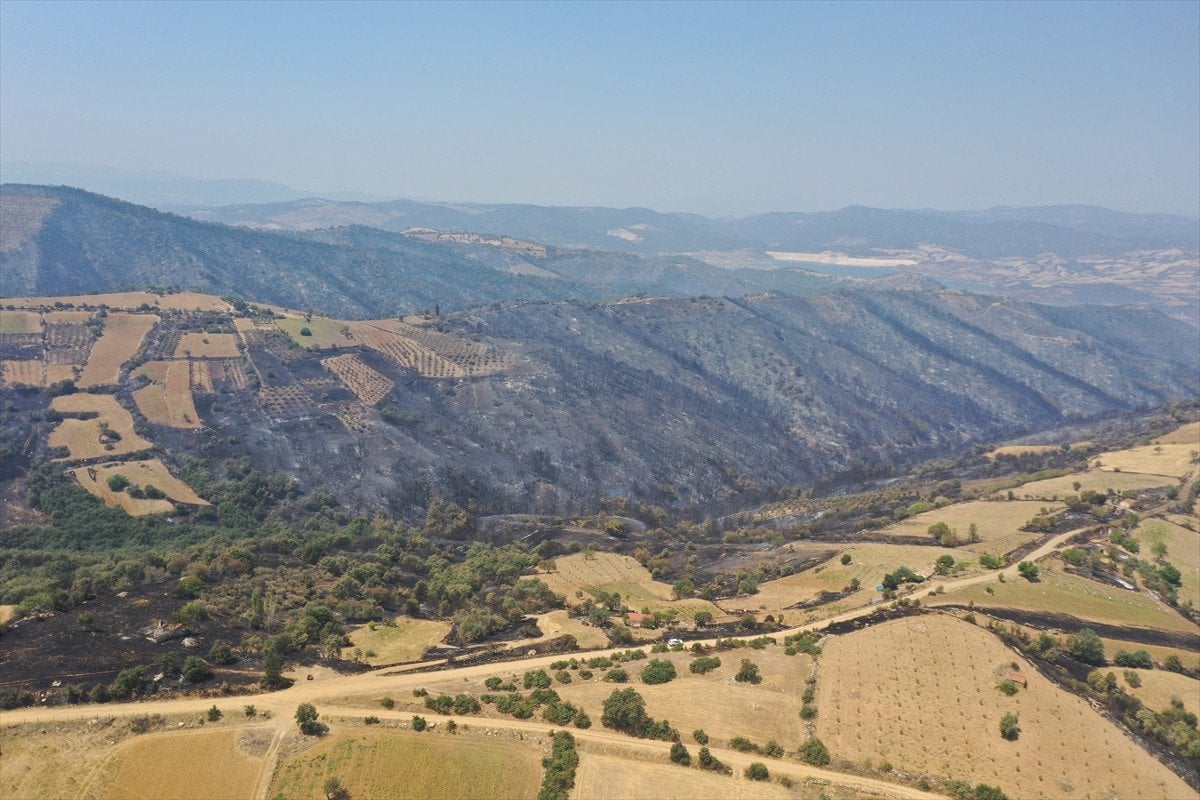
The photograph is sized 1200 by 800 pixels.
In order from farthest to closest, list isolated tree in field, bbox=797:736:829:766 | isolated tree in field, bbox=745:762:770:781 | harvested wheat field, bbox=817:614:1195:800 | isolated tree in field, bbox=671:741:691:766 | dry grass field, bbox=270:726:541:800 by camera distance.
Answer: harvested wheat field, bbox=817:614:1195:800
isolated tree in field, bbox=797:736:829:766
isolated tree in field, bbox=671:741:691:766
isolated tree in field, bbox=745:762:770:781
dry grass field, bbox=270:726:541:800

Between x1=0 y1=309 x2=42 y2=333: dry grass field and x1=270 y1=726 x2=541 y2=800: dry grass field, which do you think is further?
x1=0 y1=309 x2=42 y2=333: dry grass field

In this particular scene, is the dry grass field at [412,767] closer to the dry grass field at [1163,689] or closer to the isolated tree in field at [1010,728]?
the isolated tree in field at [1010,728]

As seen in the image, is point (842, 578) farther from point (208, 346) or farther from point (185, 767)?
point (208, 346)

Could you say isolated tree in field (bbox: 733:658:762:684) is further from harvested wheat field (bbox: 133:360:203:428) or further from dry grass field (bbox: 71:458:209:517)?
harvested wheat field (bbox: 133:360:203:428)

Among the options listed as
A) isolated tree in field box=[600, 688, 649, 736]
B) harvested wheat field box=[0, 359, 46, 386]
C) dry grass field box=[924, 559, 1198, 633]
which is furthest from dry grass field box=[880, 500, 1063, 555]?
harvested wheat field box=[0, 359, 46, 386]

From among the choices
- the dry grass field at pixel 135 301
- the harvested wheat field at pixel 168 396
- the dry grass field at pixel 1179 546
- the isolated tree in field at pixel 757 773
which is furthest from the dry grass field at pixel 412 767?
the dry grass field at pixel 135 301

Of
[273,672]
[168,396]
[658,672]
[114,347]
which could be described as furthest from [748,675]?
[114,347]

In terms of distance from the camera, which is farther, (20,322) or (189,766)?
(20,322)
